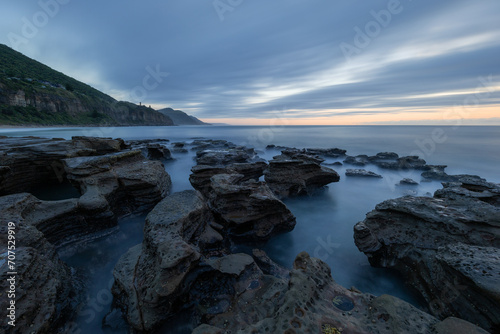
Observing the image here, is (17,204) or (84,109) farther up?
(84,109)

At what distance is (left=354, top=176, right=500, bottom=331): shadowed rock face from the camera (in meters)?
3.22

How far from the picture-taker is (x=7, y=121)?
126 ft

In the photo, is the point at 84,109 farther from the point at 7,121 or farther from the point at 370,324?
the point at 370,324

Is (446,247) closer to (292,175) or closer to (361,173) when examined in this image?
(292,175)

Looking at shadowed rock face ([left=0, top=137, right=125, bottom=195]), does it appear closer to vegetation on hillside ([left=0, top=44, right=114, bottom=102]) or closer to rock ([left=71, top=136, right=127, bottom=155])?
rock ([left=71, top=136, right=127, bottom=155])

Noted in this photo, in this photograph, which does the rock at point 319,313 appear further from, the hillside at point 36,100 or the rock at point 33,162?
the hillside at point 36,100

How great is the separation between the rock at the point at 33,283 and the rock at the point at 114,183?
2096 millimetres

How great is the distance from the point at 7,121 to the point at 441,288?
62842 mm

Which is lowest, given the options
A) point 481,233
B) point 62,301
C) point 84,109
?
point 62,301

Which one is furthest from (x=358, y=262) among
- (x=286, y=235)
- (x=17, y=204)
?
(x=17, y=204)

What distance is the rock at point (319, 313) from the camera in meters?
2.58

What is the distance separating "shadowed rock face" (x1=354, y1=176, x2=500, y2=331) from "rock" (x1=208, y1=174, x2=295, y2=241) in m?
2.77

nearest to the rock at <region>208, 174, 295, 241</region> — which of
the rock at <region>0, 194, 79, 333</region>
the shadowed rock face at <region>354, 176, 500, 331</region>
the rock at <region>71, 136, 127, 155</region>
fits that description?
the shadowed rock face at <region>354, 176, 500, 331</region>

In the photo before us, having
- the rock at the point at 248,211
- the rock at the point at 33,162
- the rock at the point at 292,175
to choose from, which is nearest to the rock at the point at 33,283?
the rock at the point at 248,211
